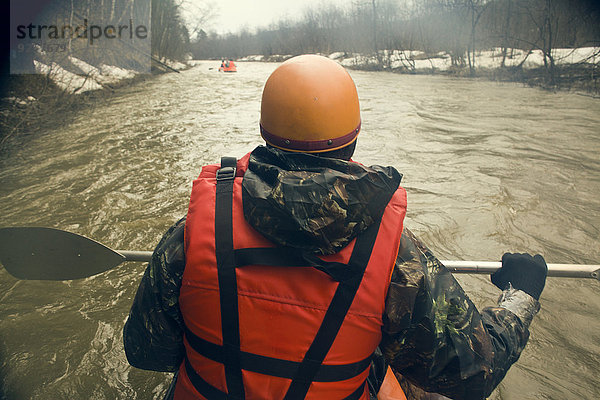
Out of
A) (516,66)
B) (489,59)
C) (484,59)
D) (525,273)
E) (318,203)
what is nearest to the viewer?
(318,203)

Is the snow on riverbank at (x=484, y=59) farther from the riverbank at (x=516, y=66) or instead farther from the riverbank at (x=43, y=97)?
the riverbank at (x=43, y=97)

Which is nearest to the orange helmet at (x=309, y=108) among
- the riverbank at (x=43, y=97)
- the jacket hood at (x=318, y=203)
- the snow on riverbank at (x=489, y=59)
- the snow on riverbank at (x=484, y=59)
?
the jacket hood at (x=318, y=203)

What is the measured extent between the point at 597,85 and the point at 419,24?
15.9 metres

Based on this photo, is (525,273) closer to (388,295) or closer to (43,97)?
(388,295)

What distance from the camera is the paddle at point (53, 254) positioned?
6.80 feet

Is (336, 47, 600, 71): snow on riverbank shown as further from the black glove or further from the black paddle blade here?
the black paddle blade

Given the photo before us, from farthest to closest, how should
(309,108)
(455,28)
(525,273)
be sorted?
(455,28)
(525,273)
(309,108)

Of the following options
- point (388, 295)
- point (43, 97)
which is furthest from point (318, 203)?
point (43, 97)

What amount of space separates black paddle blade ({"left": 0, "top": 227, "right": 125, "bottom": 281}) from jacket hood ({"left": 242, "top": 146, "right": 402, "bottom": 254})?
1539 millimetres

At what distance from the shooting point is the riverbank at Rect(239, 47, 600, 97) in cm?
1197

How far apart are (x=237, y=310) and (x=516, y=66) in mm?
17810

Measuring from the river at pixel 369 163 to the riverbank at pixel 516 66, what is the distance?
1.79 metres

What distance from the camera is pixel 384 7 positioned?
29375mm

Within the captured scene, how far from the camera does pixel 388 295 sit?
3.26 ft
